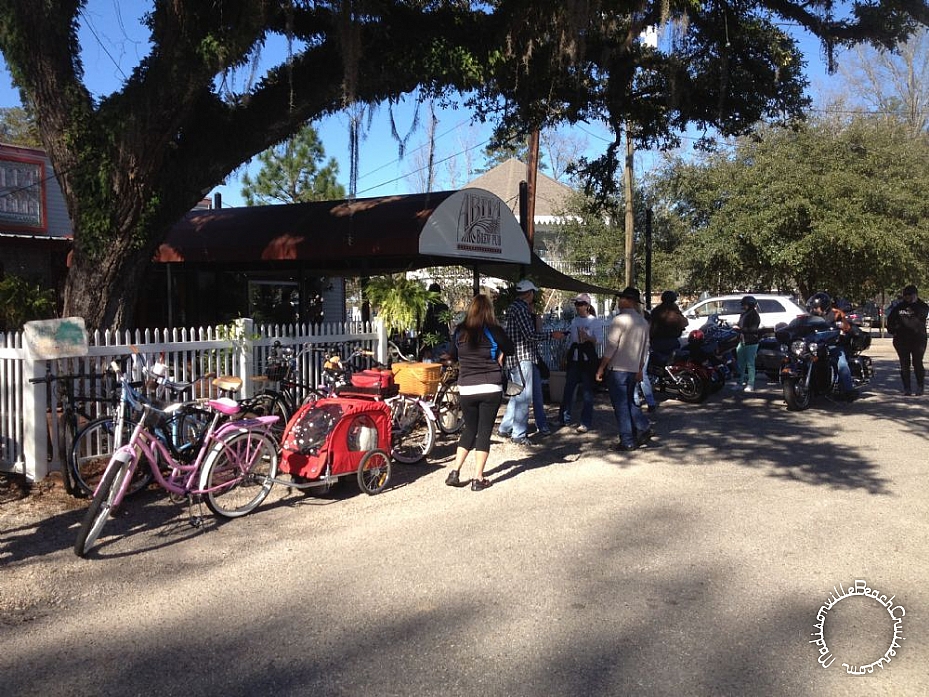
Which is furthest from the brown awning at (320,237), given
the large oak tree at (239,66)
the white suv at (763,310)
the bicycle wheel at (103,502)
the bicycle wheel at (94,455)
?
the white suv at (763,310)

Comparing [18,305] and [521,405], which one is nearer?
[521,405]

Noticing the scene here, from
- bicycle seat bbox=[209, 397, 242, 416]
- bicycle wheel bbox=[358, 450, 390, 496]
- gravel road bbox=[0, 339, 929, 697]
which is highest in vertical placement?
bicycle seat bbox=[209, 397, 242, 416]

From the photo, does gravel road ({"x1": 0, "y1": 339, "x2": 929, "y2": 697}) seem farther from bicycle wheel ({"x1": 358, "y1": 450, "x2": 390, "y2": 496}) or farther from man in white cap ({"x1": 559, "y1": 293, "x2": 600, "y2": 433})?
man in white cap ({"x1": 559, "y1": 293, "x2": 600, "y2": 433})

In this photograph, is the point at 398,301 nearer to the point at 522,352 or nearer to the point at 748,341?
the point at 522,352

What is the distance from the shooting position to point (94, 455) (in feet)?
23.2

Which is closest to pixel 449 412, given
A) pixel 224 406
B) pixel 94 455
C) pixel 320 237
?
pixel 224 406

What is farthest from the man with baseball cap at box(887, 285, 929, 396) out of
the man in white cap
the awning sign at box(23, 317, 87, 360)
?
the awning sign at box(23, 317, 87, 360)

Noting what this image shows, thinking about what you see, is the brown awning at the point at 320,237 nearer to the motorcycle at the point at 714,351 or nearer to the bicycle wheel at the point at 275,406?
the bicycle wheel at the point at 275,406

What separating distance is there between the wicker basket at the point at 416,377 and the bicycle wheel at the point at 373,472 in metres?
1.56

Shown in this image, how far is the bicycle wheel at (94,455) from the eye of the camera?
6.55 m

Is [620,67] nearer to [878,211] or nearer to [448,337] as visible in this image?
[448,337]

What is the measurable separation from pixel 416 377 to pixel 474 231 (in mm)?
4135

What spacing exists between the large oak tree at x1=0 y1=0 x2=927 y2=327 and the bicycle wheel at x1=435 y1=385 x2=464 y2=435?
3.47 meters

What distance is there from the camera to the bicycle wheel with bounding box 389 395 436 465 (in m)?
8.18
